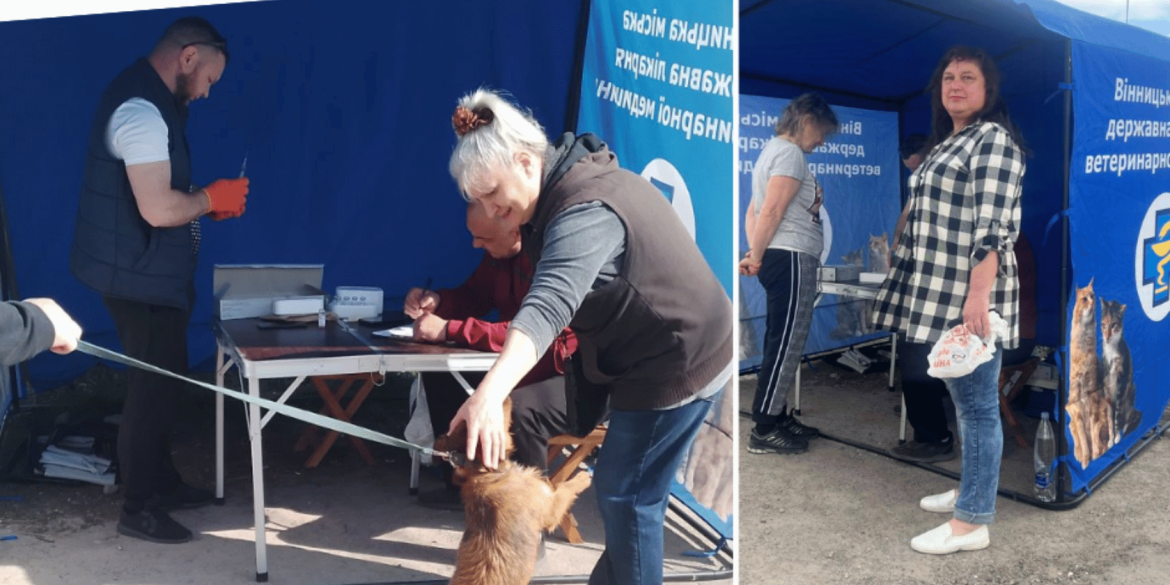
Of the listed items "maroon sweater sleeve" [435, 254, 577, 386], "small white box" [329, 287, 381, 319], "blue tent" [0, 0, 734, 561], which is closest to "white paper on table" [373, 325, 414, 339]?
"maroon sweater sleeve" [435, 254, 577, 386]

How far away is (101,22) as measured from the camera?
468 centimetres

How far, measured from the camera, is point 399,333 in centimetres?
370

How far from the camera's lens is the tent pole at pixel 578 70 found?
4812mm

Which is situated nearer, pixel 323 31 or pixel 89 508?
pixel 89 508

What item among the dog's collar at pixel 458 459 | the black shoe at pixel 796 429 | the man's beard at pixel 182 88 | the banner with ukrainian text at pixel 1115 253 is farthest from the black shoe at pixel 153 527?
the banner with ukrainian text at pixel 1115 253

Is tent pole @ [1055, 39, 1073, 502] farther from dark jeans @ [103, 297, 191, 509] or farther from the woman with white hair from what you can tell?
dark jeans @ [103, 297, 191, 509]

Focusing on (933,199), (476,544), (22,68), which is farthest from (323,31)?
(476,544)

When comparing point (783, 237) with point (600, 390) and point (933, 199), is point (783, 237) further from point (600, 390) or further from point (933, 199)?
point (600, 390)

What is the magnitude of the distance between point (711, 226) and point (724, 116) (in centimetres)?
40

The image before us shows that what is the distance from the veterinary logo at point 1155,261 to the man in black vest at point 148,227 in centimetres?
405

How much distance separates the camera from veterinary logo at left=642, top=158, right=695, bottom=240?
3.54 meters

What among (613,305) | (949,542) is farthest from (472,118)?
(949,542)

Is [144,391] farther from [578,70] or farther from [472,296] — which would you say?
[578,70]

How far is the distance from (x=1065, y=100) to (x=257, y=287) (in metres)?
3.37
